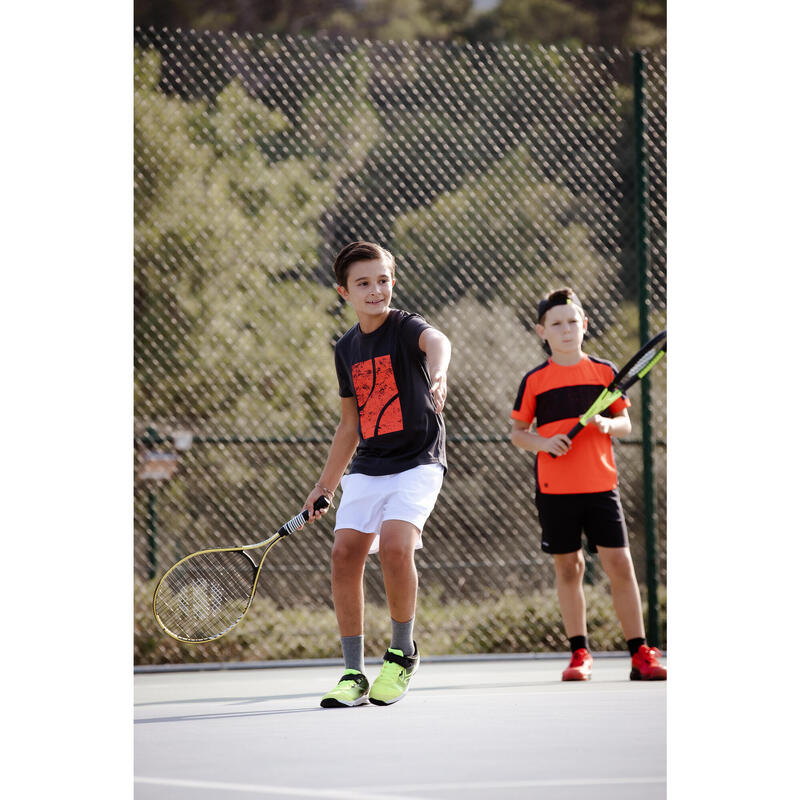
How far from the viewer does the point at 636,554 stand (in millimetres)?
6066

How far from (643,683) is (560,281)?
17.0ft

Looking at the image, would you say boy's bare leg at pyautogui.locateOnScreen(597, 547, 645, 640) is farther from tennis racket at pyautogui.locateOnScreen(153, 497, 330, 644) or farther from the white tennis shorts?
tennis racket at pyautogui.locateOnScreen(153, 497, 330, 644)

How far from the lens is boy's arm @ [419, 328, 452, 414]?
2047 millimetres

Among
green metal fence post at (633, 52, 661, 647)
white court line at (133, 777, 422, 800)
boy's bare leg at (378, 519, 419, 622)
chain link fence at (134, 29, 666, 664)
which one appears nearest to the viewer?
white court line at (133, 777, 422, 800)

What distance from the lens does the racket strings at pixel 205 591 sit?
235 cm

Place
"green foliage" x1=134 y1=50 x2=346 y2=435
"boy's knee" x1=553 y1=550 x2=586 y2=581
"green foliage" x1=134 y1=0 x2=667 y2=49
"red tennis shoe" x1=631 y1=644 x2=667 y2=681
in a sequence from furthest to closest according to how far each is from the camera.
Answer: "green foliage" x1=134 y1=0 x2=667 y2=49, "green foliage" x1=134 y1=50 x2=346 y2=435, "boy's knee" x1=553 y1=550 x2=586 y2=581, "red tennis shoe" x1=631 y1=644 x2=667 y2=681

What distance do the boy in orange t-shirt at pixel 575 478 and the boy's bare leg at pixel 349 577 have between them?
2.06ft

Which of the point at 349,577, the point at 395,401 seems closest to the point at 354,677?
the point at 349,577

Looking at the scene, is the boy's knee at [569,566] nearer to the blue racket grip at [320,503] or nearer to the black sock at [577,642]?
the black sock at [577,642]

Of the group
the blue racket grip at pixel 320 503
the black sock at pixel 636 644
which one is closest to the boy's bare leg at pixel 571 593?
the black sock at pixel 636 644

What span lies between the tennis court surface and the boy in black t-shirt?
130mm

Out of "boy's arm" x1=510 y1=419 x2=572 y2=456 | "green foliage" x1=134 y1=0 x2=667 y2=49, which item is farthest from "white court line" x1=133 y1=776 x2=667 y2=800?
"green foliage" x1=134 y1=0 x2=667 y2=49
